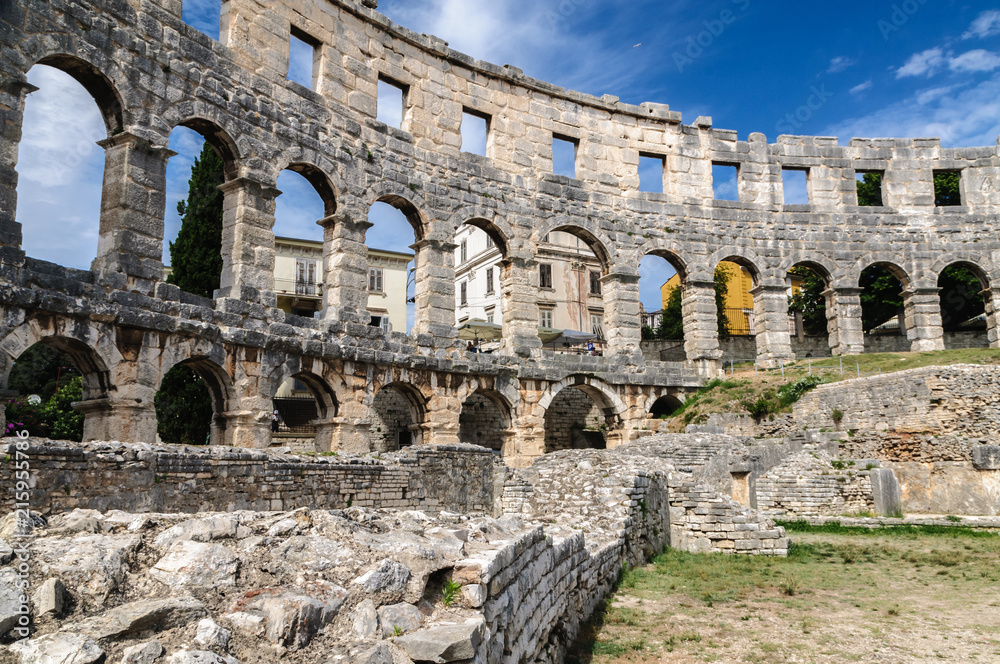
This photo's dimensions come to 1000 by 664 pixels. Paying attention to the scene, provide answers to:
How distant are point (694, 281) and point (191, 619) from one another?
23329 mm

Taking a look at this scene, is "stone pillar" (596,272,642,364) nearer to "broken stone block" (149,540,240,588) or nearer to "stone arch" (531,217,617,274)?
"stone arch" (531,217,617,274)

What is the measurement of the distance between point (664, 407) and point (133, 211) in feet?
56.9

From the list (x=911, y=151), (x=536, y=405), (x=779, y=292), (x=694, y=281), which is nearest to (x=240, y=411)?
(x=536, y=405)

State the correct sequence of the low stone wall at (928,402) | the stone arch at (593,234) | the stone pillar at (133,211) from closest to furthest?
the stone pillar at (133,211) < the low stone wall at (928,402) < the stone arch at (593,234)

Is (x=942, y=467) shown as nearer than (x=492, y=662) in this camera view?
No

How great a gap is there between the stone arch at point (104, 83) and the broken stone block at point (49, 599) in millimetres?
13065

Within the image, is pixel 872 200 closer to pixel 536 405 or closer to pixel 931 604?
pixel 536 405

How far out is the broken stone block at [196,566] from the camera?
328 centimetres

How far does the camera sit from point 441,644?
3279 mm

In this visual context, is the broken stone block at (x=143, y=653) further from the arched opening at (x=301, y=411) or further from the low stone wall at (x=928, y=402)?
the low stone wall at (x=928, y=402)

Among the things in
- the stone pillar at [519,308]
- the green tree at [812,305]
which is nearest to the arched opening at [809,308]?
the green tree at [812,305]

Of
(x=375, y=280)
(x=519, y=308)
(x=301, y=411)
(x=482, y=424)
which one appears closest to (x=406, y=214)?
(x=519, y=308)

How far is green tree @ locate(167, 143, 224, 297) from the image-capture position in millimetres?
21688

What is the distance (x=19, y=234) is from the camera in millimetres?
12016
